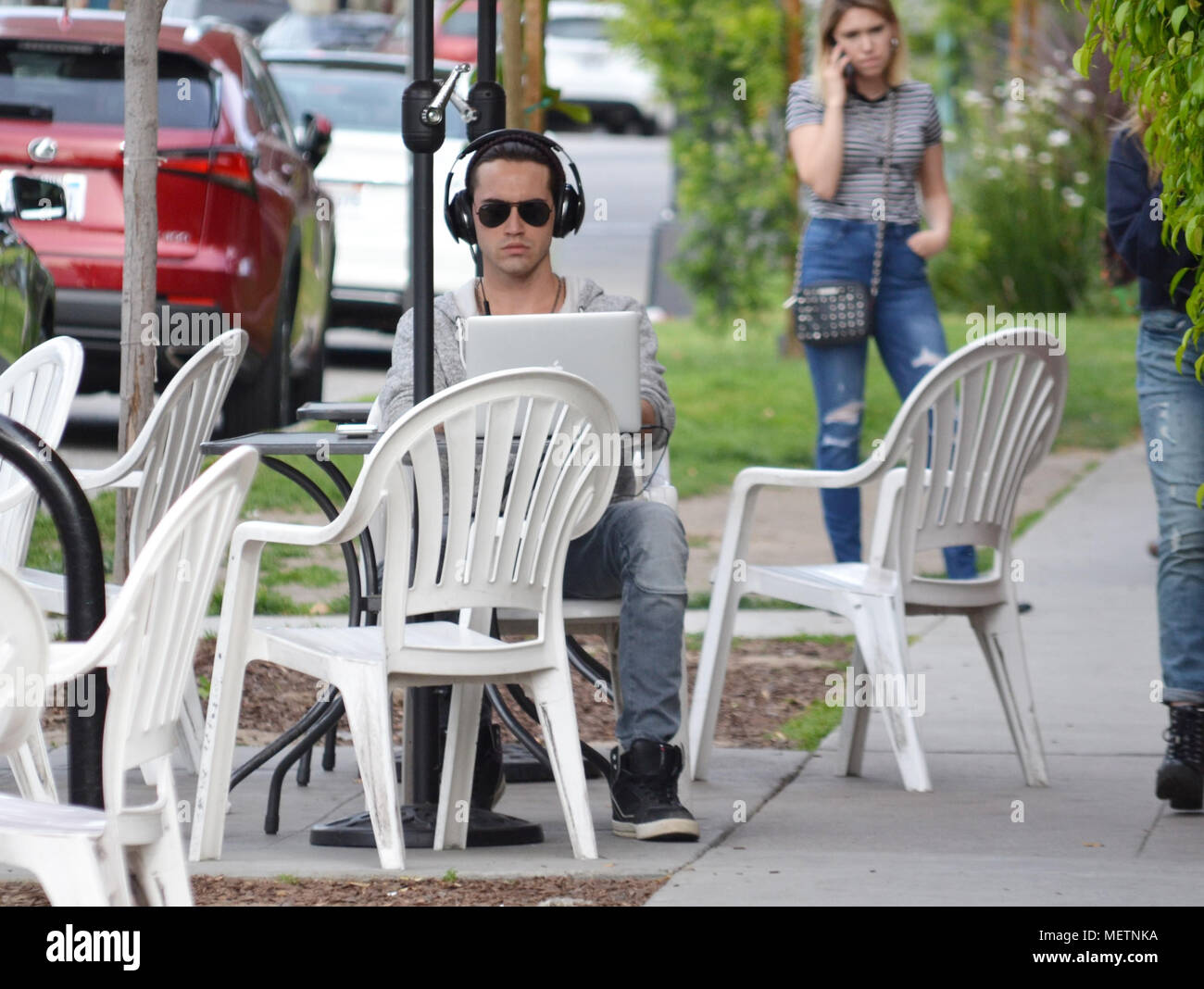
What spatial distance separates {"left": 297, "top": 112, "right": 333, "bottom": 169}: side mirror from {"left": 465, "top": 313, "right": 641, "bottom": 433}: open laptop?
5771mm

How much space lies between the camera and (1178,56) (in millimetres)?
4000

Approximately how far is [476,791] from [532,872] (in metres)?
0.68

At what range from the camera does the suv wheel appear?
9.96 m

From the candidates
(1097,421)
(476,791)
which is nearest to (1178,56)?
(476,791)

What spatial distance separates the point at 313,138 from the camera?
34.2 ft

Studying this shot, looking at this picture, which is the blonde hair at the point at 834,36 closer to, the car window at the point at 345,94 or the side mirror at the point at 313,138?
the side mirror at the point at 313,138

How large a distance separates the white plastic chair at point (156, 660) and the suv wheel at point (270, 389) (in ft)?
21.1

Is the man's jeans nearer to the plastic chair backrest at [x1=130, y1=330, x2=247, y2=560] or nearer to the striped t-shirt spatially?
the plastic chair backrest at [x1=130, y1=330, x2=247, y2=560]

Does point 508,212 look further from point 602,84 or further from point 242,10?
point 602,84

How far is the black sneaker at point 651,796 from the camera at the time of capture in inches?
191

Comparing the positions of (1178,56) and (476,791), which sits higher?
(1178,56)

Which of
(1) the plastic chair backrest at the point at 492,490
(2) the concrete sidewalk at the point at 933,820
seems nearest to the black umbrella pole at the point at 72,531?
(1) the plastic chair backrest at the point at 492,490
